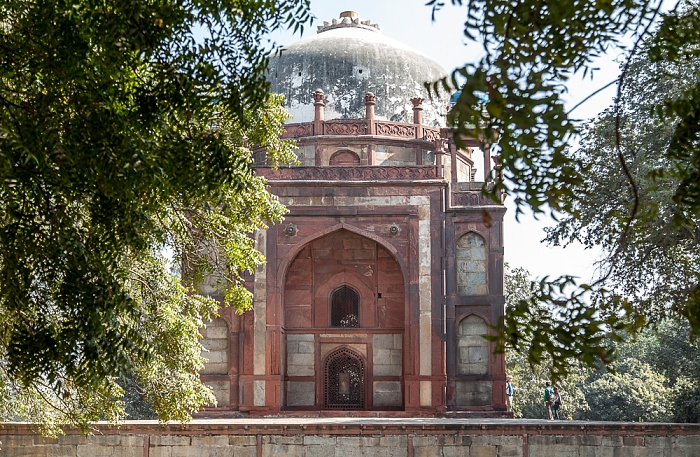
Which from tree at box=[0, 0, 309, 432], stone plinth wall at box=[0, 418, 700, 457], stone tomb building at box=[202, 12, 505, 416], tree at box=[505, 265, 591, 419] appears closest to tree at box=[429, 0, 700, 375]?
tree at box=[0, 0, 309, 432]

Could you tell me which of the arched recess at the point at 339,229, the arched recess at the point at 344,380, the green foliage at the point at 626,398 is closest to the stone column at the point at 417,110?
the arched recess at the point at 339,229

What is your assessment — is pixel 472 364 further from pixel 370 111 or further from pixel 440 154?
pixel 370 111

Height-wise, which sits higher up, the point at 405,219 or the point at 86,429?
the point at 405,219

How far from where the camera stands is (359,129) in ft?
75.5

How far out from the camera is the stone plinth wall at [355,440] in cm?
1620

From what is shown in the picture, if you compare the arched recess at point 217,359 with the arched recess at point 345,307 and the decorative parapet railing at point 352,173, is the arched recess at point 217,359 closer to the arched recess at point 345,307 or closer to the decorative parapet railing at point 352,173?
the arched recess at point 345,307

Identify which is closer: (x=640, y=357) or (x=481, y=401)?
(x=481, y=401)

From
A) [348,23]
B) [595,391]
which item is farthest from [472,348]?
[595,391]

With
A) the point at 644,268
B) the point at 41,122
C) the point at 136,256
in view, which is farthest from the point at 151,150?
the point at 644,268

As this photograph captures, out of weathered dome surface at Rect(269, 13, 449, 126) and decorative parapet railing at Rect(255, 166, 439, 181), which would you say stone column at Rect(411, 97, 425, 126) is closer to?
weathered dome surface at Rect(269, 13, 449, 126)

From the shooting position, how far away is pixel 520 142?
4.13m

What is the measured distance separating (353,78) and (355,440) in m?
10.2

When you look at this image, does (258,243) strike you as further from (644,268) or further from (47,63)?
(47,63)

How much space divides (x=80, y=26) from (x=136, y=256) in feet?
12.3
